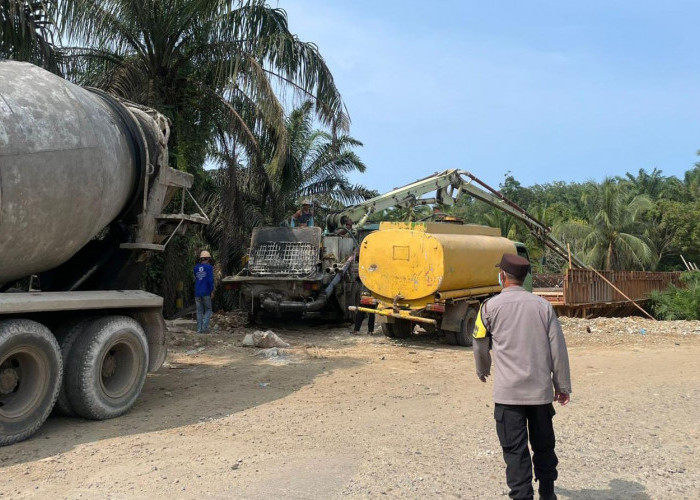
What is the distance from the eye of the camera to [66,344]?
19.2ft

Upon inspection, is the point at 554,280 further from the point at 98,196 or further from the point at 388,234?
the point at 98,196

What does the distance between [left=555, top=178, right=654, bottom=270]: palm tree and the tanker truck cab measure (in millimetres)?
23928

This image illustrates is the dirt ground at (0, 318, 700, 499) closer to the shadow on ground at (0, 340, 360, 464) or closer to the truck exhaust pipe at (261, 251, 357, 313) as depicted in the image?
the shadow on ground at (0, 340, 360, 464)

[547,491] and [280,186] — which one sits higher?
[280,186]

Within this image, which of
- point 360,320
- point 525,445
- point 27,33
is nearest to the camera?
point 525,445

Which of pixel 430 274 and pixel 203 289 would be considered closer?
pixel 430 274

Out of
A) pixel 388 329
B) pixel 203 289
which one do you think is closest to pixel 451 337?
pixel 388 329

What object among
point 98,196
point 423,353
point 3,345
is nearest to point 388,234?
point 423,353

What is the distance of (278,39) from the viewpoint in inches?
506

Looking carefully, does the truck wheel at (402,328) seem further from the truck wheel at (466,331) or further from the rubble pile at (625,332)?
the rubble pile at (625,332)

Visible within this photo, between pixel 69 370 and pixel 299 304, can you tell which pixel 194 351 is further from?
pixel 69 370

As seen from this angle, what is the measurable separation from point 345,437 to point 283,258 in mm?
8027

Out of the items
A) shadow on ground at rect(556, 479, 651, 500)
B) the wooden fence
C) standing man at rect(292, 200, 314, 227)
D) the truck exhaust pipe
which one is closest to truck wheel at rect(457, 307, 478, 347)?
the truck exhaust pipe

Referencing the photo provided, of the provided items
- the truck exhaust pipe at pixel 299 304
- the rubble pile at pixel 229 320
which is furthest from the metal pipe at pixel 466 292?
the rubble pile at pixel 229 320
